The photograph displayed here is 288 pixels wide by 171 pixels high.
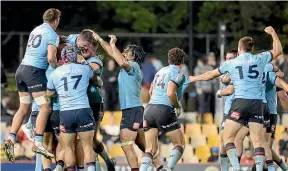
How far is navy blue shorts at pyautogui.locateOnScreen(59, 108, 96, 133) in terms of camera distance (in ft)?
70.4

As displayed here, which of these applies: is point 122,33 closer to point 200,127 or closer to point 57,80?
point 200,127

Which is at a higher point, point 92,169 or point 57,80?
point 57,80

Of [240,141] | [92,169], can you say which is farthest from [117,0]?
[92,169]

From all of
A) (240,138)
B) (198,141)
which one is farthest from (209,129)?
(240,138)

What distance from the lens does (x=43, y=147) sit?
22188mm

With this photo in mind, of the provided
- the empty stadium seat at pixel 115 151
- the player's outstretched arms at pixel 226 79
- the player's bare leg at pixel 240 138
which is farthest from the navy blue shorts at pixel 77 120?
the empty stadium seat at pixel 115 151

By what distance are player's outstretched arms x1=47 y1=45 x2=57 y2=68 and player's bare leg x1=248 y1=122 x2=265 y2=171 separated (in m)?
3.56

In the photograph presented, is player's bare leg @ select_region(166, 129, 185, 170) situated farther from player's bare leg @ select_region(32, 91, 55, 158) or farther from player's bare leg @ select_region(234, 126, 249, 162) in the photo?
player's bare leg @ select_region(32, 91, 55, 158)

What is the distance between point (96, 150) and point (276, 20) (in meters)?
14.5

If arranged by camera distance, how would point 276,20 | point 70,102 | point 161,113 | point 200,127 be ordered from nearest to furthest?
point 70,102
point 161,113
point 200,127
point 276,20

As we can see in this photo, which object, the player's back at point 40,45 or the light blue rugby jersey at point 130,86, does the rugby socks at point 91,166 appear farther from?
the player's back at point 40,45

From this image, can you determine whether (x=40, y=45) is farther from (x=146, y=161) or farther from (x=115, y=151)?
(x=115, y=151)

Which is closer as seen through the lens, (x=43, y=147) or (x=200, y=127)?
(x=43, y=147)

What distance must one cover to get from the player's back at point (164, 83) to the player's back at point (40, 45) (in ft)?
6.67
